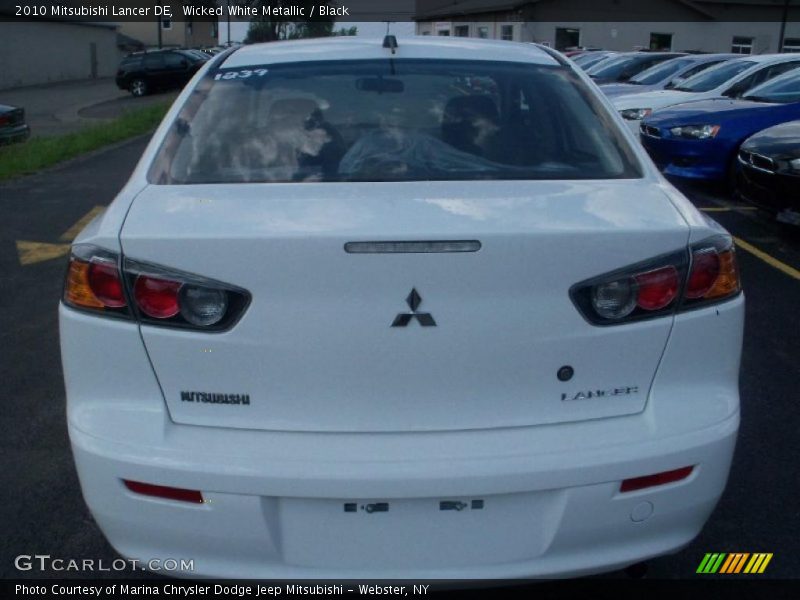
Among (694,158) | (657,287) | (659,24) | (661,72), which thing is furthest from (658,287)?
(659,24)

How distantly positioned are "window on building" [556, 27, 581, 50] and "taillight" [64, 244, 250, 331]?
4313 cm

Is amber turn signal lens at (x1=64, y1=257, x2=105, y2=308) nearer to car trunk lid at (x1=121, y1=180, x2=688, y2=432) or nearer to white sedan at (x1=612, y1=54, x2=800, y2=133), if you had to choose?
car trunk lid at (x1=121, y1=180, x2=688, y2=432)

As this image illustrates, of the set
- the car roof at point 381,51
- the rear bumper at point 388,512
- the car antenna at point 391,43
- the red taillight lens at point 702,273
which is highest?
the car antenna at point 391,43

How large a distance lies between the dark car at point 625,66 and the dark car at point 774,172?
11.4 metres

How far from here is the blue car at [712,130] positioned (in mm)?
9859

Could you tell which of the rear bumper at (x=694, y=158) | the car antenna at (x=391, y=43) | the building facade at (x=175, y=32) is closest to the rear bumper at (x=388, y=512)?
the car antenna at (x=391, y=43)

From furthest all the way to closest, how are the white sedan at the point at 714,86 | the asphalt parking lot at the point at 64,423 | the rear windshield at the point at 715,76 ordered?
the rear windshield at the point at 715,76
the white sedan at the point at 714,86
the asphalt parking lot at the point at 64,423

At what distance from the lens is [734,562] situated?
10.3ft

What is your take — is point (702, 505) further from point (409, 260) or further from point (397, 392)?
point (409, 260)

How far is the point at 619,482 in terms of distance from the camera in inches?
91.3

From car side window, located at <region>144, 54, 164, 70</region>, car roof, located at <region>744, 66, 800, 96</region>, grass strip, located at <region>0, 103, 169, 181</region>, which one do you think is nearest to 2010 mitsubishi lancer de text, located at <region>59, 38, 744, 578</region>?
car roof, located at <region>744, 66, 800, 96</region>

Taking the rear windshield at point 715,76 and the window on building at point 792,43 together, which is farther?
the window on building at point 792,43

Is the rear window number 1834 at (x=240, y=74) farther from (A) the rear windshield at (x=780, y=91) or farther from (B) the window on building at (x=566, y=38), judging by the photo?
(B) the window on building at (x=566, y=38)

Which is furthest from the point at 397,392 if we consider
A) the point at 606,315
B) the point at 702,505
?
the point at 702,505
